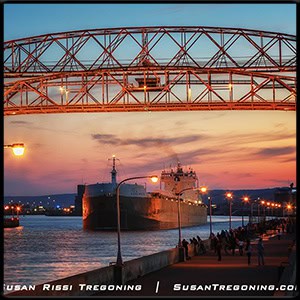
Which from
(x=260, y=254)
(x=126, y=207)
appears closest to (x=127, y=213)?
(x=126, y=207)

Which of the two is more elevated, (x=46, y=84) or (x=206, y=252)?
(x=46, y=84)

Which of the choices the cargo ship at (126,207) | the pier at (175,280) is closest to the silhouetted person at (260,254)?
the pier at (175,280)

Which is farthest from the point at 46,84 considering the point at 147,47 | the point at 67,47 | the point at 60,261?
the point at 60,261

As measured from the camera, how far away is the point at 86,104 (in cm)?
4703

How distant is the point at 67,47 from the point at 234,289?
26748mm

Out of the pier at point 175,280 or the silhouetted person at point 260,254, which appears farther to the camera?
the silhouetted person at point 260,254

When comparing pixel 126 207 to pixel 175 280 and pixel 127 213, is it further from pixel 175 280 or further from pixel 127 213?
pixel 175 280

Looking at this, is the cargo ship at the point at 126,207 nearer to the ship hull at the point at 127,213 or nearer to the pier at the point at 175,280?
the ship hull at the point at 127,213

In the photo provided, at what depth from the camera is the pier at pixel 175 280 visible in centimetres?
1981

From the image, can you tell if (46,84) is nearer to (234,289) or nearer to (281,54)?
(281,54)

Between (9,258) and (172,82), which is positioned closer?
(172,82)

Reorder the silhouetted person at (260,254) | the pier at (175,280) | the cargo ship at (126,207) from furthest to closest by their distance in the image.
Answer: the cargo ship at (126,207)
the silhouetted person at (260,254)
the pier at (175,280)

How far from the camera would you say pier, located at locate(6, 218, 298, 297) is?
1981 cm

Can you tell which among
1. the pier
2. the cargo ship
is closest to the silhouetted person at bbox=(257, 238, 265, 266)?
the pier
